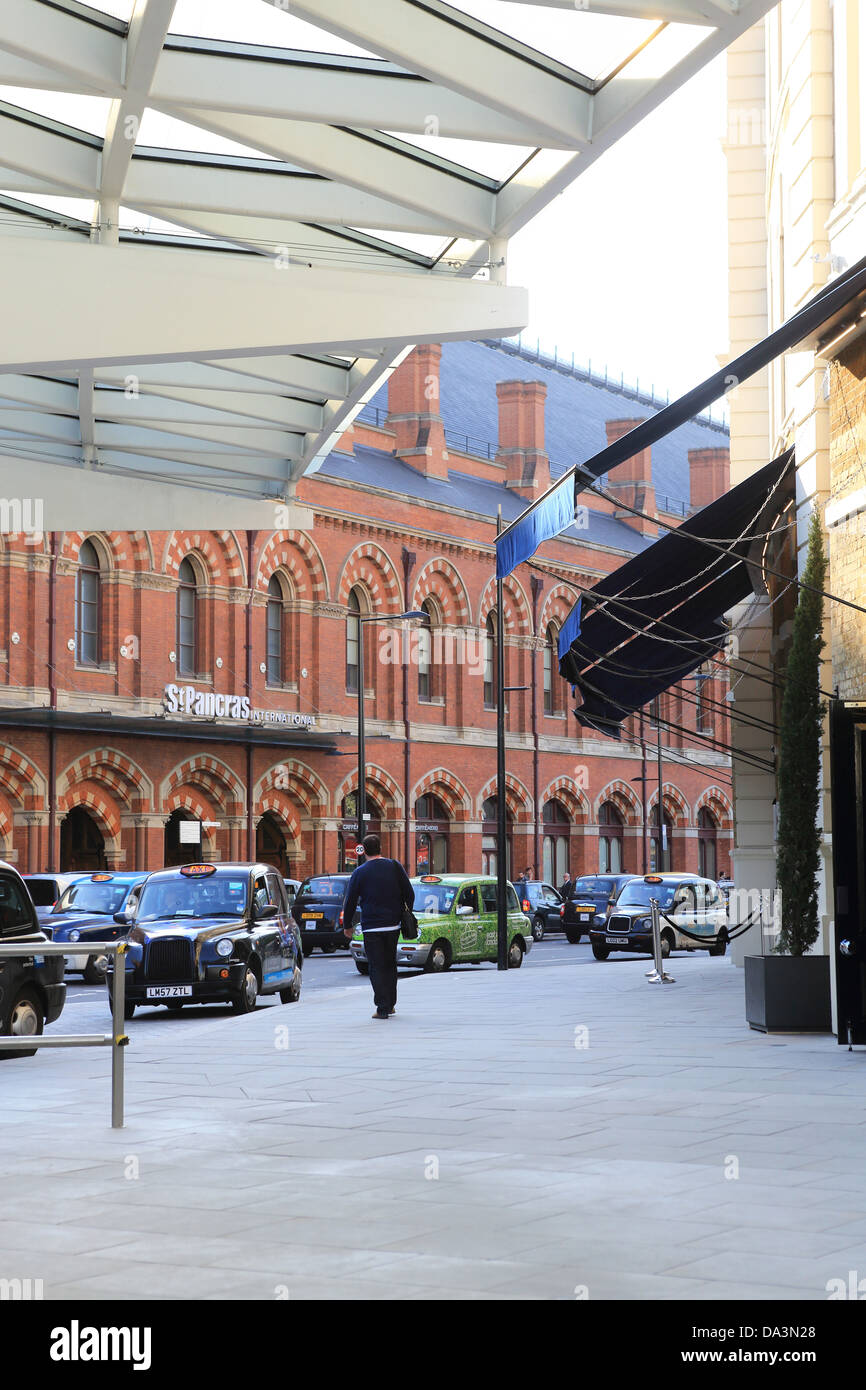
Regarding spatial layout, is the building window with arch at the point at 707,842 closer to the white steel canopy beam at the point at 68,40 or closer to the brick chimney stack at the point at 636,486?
the brick chimney stack at the point at 636,486

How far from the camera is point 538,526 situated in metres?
14.4

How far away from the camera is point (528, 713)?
58438 millimetres

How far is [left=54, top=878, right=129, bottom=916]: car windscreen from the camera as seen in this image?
96.9 feet

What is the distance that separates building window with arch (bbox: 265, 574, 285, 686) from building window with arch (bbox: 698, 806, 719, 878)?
85.9ft

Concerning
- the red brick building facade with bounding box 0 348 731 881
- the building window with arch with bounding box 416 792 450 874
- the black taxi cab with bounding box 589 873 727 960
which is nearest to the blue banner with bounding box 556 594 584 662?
the red brick building facade with bounding box 0 348 731 881

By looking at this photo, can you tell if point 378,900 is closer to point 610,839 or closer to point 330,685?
point 330,685

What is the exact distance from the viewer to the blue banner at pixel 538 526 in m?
13.6

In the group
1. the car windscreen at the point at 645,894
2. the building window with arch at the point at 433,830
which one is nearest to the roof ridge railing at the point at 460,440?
the building window with arch at the point at 433,830

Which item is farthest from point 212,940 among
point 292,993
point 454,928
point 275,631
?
point 275,631

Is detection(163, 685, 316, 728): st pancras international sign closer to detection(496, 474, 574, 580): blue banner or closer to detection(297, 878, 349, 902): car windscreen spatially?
detection(297, 878, 349, 902): car windscreen

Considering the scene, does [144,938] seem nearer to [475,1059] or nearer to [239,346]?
[475,1059]

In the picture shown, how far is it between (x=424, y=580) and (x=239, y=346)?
42258 mm

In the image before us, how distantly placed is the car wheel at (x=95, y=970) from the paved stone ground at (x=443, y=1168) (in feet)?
40.4

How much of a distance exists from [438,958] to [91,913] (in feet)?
19.7
